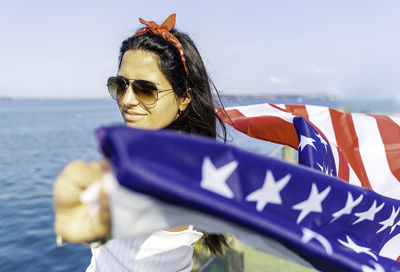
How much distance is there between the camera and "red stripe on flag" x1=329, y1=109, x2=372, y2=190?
9.02 feet

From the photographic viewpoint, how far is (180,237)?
1789 millimetres

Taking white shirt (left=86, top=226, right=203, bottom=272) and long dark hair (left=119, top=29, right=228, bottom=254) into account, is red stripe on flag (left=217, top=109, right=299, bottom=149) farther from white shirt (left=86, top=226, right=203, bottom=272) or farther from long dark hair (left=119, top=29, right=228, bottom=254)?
white shirt (left=86, top=226, right=203, bottom=272)

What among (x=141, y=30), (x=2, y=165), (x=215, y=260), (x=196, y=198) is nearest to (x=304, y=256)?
(x=196, y=198)

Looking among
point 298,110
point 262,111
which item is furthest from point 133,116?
point 298,110

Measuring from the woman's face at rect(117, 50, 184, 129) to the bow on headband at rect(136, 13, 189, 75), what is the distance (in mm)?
212

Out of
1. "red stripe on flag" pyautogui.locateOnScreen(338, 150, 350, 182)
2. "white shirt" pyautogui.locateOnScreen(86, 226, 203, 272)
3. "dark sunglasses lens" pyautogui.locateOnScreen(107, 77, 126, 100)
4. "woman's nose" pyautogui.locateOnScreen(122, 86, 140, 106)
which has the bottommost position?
"white shirt" pyautogui.locateOnScreen(86, 226, 203, 272)

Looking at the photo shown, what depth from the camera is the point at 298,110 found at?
3195mm

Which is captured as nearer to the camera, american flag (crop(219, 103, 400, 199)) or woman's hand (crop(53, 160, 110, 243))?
woman's hand (crop(53, 160, 110, 243))

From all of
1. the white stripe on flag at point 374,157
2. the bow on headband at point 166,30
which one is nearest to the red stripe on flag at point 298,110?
the white stripe on flag at point 374,157

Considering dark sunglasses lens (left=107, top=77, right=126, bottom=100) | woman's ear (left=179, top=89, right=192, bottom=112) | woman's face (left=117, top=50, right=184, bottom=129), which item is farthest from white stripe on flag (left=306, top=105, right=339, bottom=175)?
dark sunglasses lens (left=107, top=77, right=126, bottom=100)

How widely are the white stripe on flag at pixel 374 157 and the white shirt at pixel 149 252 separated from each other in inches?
68.1

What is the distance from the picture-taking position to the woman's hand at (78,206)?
32.6 inches

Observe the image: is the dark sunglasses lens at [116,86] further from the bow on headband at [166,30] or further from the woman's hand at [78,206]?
the woman's hand at [78,206]

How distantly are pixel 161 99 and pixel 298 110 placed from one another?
5.73 ft
